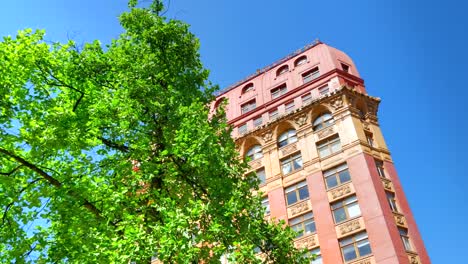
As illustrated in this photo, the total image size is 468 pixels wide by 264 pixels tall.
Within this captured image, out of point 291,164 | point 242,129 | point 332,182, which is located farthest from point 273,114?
point 332,182

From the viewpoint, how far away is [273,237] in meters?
13.5

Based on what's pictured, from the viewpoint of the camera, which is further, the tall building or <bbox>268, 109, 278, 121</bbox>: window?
<bbox>268, 109, 278, 121</bbox>: window

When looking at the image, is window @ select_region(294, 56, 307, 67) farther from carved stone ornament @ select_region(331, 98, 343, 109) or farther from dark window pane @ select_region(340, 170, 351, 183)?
dark window pane @ select_region(340, 170, 351, 183)

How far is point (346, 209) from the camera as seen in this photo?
29656mm

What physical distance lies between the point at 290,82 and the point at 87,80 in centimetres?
3003

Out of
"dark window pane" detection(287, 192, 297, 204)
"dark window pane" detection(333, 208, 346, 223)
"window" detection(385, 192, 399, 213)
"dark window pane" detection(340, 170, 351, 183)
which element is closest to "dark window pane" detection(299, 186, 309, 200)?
"dark window pane" detection(287, 192, 297, 204)

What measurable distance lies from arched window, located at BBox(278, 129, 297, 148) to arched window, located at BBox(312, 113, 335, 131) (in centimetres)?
207

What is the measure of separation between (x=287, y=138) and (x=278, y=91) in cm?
679

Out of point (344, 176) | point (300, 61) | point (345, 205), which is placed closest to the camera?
point (345, 205)

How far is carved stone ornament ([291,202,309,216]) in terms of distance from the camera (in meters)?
31.7

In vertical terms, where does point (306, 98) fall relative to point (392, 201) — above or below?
above

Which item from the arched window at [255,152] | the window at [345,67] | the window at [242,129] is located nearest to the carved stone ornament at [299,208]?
the arched window at [255,152]

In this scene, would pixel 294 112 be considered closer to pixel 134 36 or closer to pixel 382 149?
pixel 382 149

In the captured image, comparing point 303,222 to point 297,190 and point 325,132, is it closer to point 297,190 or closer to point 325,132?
point 297,190
